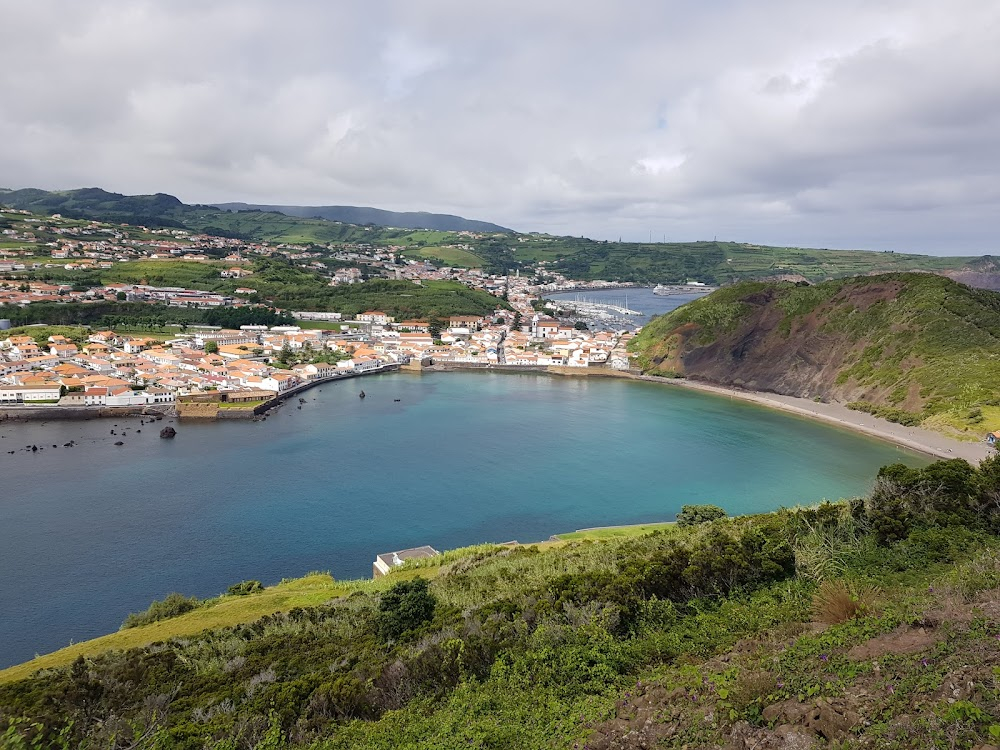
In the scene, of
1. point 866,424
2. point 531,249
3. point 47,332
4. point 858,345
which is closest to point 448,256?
point 531,249

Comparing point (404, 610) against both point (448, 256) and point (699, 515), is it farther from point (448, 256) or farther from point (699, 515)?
point (448, 256)

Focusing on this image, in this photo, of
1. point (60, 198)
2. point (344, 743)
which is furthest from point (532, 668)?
point (60, 198)

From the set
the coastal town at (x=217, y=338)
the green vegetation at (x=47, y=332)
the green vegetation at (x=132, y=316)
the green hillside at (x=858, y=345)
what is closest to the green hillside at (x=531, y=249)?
the coastal town at (x=217, y=338)

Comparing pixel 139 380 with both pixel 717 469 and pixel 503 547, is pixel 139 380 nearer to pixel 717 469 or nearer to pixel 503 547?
pixel 503 547

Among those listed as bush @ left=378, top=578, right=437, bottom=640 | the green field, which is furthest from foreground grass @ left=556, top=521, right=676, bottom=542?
the green field

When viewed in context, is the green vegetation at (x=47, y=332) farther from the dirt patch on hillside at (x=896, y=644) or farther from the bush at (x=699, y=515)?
the dirt patch on hillside at (x=896, y=644)

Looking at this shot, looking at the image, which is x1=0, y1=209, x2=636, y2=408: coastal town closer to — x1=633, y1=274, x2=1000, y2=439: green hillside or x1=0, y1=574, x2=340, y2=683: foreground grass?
x1=633, y1=274, x2=1000, y2=439: green hillside
